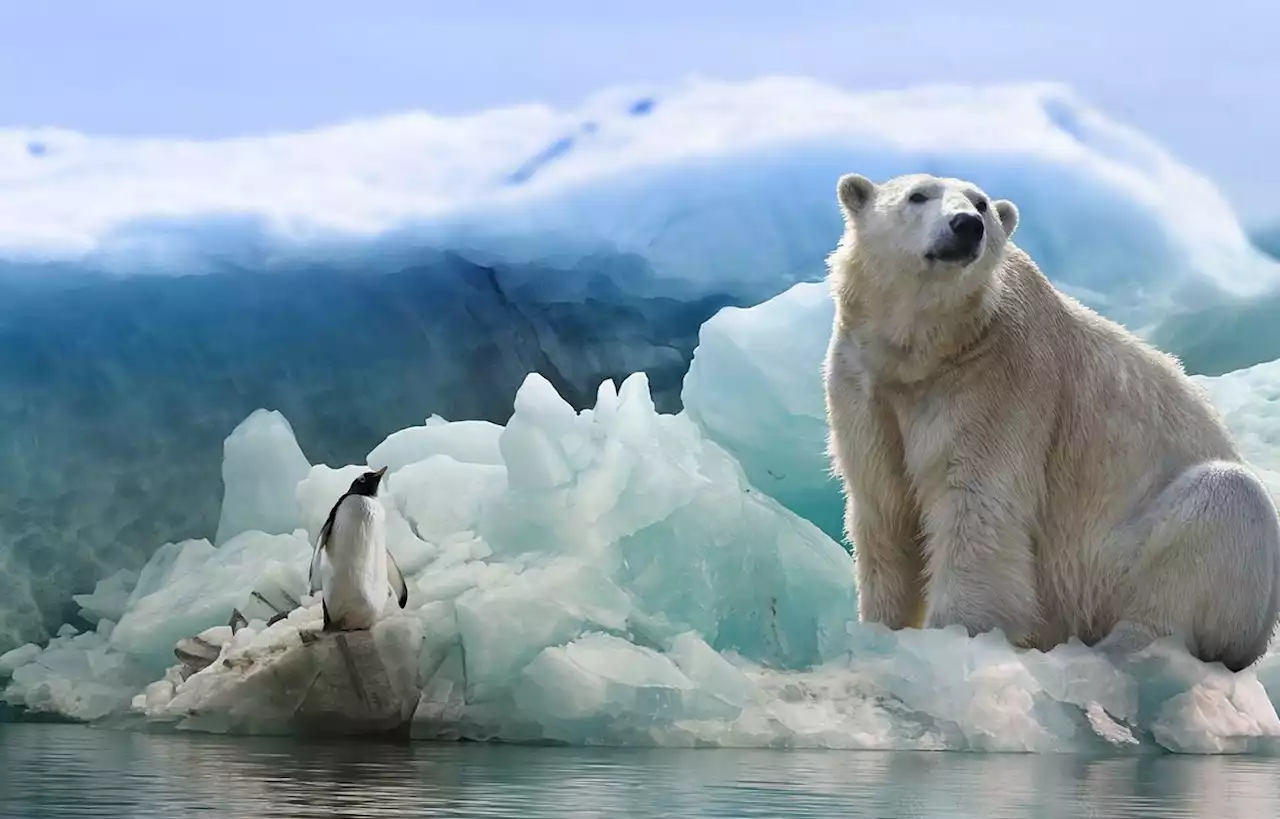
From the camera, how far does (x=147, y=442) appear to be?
1139 cm

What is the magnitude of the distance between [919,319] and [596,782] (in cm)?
245

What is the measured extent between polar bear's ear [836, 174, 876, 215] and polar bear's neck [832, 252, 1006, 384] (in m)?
0.20

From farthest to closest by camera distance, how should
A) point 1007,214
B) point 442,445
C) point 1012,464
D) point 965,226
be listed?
point 442,445 < point 1007,214 < point 1012,464 < point 965,226

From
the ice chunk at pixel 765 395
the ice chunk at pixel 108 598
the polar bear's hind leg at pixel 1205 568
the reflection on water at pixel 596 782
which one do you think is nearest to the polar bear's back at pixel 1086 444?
the polar bear's hind leg at pixel 1205 568

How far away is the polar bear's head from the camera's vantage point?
6.20 m

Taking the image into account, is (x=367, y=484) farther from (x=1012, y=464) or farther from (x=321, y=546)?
(x=1012, y=464)

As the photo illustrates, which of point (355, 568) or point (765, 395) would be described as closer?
point (355, 568)

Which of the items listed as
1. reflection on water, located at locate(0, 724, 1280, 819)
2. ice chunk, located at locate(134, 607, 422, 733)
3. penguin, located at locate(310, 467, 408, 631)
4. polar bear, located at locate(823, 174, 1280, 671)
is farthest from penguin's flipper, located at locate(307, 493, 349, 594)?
polar bear, located at locate(823, 174, 1280, 671)

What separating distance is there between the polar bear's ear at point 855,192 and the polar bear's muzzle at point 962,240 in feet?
1.65

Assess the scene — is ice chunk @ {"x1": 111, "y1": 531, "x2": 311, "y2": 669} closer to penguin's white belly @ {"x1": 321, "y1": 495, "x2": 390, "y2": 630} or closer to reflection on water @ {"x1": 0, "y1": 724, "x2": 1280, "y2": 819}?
penguin's white belly @ {"x1": 321, "y1": 495, "x2": 390, "y2": 630}

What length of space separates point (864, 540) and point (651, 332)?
6.34m

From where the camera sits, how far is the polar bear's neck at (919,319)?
6.42 metres

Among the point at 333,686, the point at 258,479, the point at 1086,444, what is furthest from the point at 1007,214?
the point at 258,479

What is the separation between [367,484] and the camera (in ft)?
24.9
